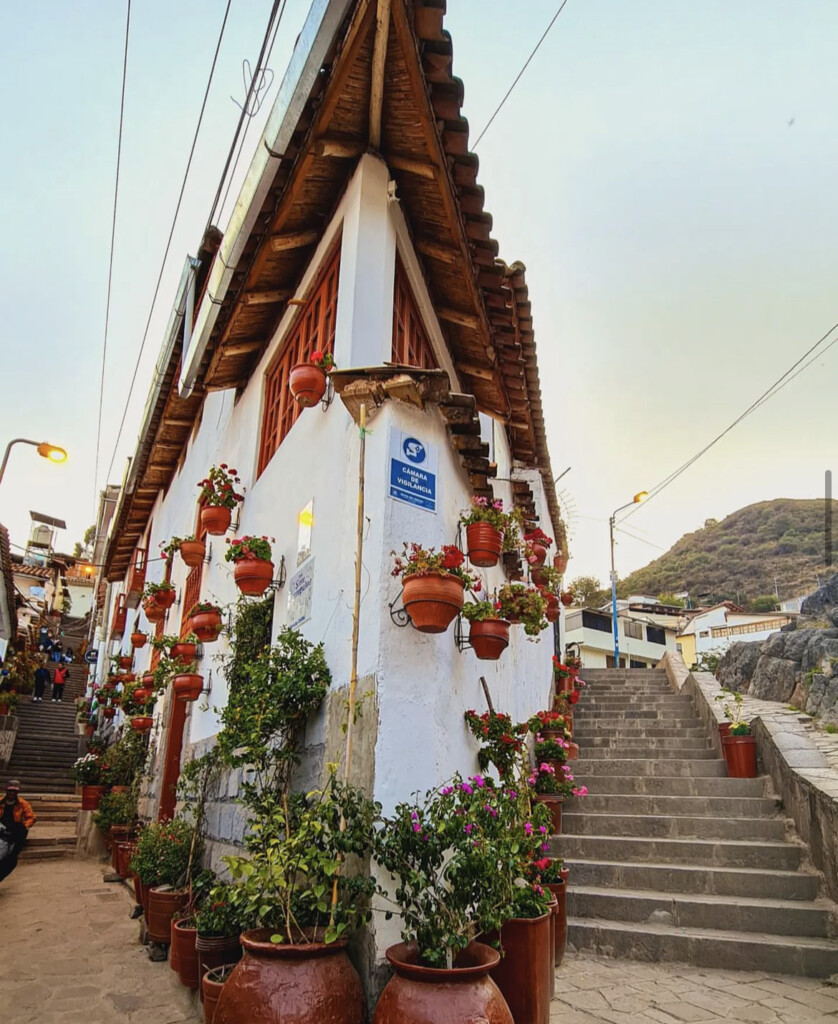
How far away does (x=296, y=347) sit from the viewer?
20.2 ft

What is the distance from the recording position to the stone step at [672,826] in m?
5.64

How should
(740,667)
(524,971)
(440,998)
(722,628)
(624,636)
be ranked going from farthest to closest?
1. (624,636)
2. (722,628)
3. (740,667)
4. (524,971)
5. (440,998)

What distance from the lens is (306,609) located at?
14.6 feet

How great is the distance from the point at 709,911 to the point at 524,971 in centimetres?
243

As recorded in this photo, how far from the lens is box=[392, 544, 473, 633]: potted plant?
358 cm

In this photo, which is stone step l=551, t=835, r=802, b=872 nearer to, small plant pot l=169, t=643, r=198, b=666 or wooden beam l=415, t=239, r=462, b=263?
small plant pot l=169, t=643, r=198, b=666

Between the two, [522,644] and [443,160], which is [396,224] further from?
[522,644]

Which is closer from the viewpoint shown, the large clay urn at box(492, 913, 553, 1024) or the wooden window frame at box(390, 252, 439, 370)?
the large clay urn at box(492, 913, 553, 1024)

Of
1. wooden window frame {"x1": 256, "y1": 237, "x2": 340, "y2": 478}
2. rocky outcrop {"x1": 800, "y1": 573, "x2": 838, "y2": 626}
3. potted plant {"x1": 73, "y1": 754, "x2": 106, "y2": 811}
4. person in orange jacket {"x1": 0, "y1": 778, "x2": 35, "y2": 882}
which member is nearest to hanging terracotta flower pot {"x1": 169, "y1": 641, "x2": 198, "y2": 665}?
wooden window frame {"x1": 256, "y1": 237, "x2": 340, "y2": 478}

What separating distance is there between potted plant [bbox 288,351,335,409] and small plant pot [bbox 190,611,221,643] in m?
2.48

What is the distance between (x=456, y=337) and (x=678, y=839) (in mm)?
5213

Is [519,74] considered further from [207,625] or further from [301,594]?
[207,625]

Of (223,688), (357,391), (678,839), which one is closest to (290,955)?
(357,391)

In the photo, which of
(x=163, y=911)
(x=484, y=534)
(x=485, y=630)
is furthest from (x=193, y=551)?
Answer: (x=485, y=630)
